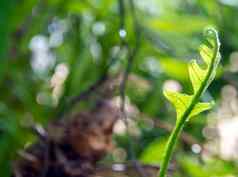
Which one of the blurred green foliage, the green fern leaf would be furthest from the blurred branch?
the green fern leaf

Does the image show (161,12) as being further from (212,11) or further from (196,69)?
(196,69)

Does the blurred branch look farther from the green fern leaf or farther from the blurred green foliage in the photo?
the green fern leaf

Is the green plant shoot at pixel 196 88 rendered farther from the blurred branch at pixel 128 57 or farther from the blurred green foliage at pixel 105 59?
the blurred green foliage at pixel 105 59

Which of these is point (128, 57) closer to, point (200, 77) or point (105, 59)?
point (105, 59)

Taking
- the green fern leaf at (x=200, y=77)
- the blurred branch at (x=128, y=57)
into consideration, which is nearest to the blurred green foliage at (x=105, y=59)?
the blurred branch at (x=128, y=57)

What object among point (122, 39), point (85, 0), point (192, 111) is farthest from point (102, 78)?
point (192, 111)

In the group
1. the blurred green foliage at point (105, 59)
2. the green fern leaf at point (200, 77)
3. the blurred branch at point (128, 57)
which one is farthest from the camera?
the blurred green foliage at point (105, 59)
